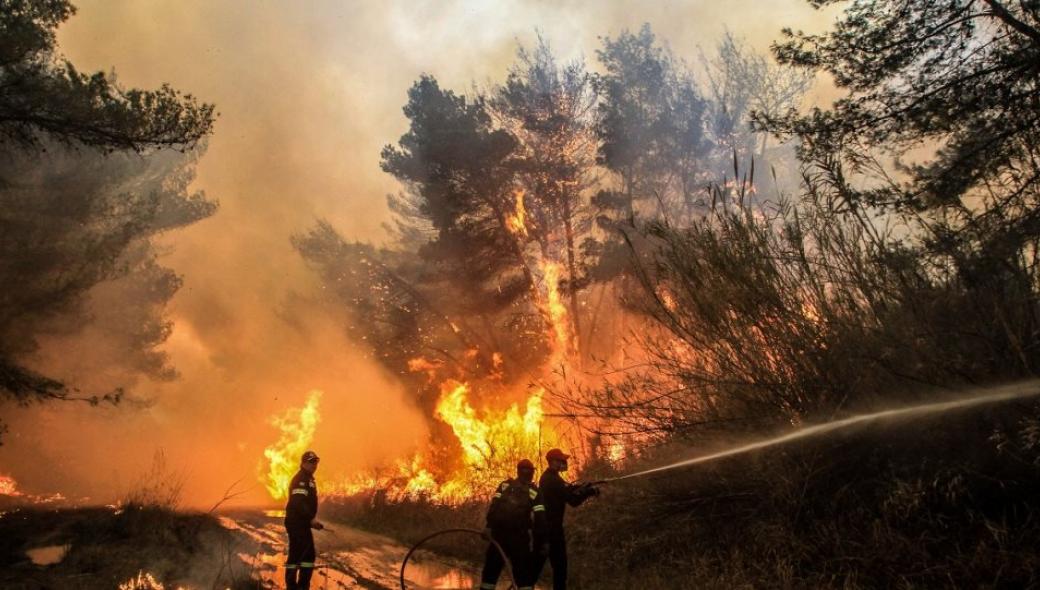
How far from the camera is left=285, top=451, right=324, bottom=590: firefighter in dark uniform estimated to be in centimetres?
766

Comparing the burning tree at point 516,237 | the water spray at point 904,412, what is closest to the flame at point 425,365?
the burning tree at point 516,237

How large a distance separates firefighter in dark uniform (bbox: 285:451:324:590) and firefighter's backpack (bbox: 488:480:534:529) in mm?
2435

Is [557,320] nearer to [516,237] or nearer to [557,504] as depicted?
[516,237]

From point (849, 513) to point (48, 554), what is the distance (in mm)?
10836

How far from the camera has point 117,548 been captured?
9156mm

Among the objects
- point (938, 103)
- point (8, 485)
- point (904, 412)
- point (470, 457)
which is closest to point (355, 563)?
point (470, 457)

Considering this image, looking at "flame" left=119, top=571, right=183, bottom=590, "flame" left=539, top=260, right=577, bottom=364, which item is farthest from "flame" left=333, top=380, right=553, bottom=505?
"flame" left=119, top=571, right=183, bottom=590

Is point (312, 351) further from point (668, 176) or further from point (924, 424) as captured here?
point (924, 424)

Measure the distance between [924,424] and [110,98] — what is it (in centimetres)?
1174

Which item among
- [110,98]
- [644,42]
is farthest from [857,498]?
[644,42]

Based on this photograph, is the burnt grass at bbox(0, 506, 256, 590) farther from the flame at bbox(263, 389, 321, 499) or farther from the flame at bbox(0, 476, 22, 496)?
the flame at bbox(0, 476, 22, 496)

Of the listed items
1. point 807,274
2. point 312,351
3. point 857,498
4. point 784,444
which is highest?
point 312,351

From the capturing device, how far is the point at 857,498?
6613 millimetres

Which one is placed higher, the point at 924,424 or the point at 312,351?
the point at 312,351
